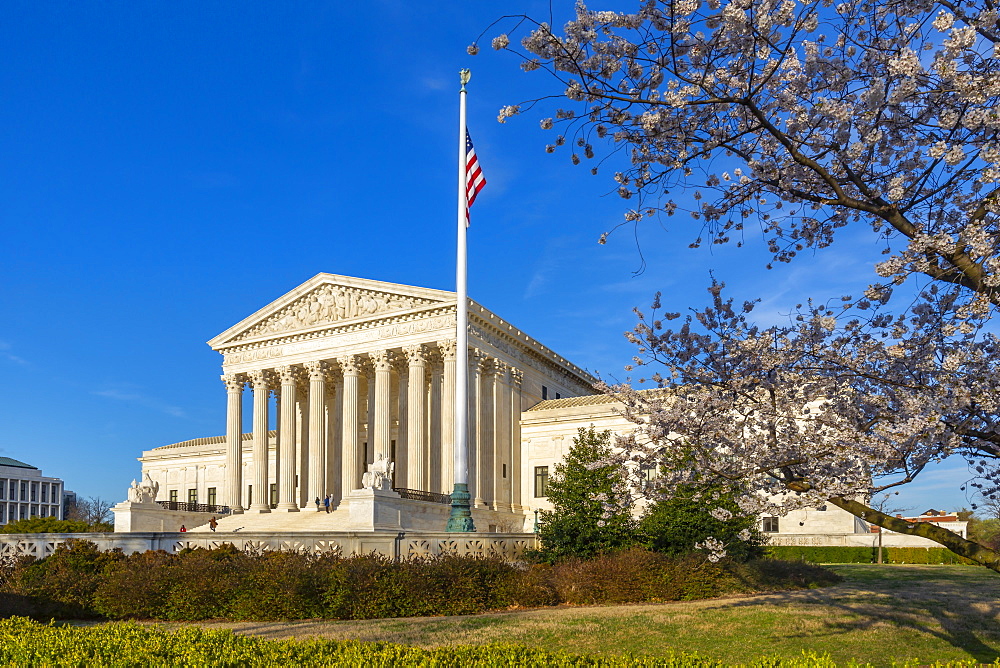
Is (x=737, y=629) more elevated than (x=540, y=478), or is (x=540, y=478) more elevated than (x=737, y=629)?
(x=540, y=478)

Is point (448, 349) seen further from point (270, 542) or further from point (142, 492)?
point (270, 542)

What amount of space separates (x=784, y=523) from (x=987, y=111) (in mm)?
49949

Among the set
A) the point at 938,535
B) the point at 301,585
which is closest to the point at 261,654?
the point at 938,535

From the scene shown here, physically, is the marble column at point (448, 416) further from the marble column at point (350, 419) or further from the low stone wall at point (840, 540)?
the low stone wall at point (840, 540)

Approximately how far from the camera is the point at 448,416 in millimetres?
51188

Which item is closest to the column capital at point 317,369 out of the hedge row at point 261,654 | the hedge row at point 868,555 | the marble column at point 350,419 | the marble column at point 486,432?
the marble column at point 350,419

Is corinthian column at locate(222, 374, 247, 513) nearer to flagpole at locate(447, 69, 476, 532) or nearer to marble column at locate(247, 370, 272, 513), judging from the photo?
marble column at locate(247, 370, 272, 513)

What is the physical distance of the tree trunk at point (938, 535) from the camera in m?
9.06

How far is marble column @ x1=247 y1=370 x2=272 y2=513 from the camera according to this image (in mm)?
56406

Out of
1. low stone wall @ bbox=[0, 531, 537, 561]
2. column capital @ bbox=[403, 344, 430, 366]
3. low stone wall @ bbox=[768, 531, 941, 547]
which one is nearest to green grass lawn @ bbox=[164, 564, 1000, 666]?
low stone wall @ bbox=[0, 531, 537, 561]

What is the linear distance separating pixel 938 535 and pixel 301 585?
555 inches

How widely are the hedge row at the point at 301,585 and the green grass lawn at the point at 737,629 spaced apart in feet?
3.08

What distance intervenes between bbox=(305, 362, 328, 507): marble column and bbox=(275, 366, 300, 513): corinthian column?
4.18 ft

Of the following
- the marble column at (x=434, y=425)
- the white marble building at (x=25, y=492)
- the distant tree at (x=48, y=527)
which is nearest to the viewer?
the distant tree at (x=48, y=527)
